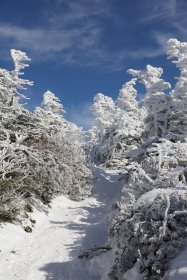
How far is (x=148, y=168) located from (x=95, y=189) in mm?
9185

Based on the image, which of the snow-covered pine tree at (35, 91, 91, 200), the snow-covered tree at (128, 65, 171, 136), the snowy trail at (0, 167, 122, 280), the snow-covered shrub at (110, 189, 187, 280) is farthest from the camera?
the snow-covered tree at (128, 65, 171, 136)

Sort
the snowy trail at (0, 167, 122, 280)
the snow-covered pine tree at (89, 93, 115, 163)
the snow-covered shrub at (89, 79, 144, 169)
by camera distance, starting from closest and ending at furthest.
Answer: the snowy trail at (0, 167, 122, 280)
the snow-covered shrub at (89, 79, 144, 169)
the snow-covered pine tree at (89, 93, 115, 163)

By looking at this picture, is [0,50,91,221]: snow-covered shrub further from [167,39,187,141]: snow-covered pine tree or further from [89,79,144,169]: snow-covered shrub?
[89,79,144,169]: snow-covered shrub

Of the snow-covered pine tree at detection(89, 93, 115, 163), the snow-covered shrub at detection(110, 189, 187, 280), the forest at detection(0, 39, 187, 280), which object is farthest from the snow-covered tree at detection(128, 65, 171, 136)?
the snow-covered shrub at detection(110, 189, 187, 280)

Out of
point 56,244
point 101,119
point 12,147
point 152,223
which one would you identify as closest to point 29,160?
point 12,147

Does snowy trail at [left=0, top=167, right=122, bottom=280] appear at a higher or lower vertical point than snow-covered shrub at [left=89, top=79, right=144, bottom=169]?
lower

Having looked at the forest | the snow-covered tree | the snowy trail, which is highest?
the snow-covered tree

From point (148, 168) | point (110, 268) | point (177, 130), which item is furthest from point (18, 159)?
point (177, 130)

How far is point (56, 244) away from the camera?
15109mm

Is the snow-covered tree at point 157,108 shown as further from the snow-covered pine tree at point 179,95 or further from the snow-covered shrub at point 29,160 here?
the snow-covered shrub at point 29,160

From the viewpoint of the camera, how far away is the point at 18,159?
55.8 feet

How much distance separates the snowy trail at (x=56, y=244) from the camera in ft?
40.5

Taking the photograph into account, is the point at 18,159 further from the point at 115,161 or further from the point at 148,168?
the point at 115,161

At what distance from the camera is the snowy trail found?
12336mm
